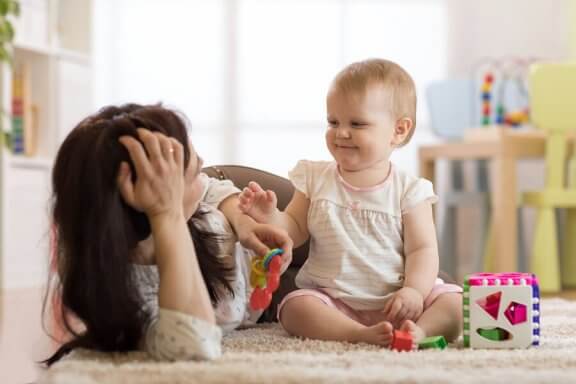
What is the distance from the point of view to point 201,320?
111 cm

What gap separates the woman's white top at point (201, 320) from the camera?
1.09 metres

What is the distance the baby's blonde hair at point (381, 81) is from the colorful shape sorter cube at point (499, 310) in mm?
307

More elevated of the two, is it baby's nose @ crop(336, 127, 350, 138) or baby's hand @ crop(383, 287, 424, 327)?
baby's nose @ crop(336, 127, 350, 138)

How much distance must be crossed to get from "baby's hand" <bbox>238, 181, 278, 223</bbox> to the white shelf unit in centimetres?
221

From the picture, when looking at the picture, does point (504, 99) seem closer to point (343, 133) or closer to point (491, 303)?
point (343, 133)

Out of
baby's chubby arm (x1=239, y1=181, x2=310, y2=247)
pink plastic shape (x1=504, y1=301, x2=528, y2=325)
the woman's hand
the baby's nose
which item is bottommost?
pink plastic shape (x1=504, y1=301, x2=528, y2=325)

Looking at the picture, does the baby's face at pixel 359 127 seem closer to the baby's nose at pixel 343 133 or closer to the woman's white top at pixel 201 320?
the baby's nose at pixel 343 133

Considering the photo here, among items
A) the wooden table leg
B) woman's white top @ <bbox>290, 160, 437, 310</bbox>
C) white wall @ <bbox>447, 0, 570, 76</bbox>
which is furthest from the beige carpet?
white wall @ <bbox>447, 0, 570, 76</bbox>

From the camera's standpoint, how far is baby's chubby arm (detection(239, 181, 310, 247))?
1.35 metres

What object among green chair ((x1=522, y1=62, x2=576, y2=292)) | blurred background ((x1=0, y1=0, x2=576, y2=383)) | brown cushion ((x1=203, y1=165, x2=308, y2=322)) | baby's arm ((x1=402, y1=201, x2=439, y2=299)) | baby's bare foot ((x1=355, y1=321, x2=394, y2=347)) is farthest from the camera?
blurred background ((x1=0, y1=0, x2=576, y2=383))

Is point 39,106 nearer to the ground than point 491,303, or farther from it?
farther from it

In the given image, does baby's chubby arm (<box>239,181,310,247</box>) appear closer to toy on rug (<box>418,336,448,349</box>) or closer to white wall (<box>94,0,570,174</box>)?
toy on rug (<box>418,336,448,349</box>)

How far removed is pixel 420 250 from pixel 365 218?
0.30 ft

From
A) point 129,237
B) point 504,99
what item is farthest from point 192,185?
point 504,99
